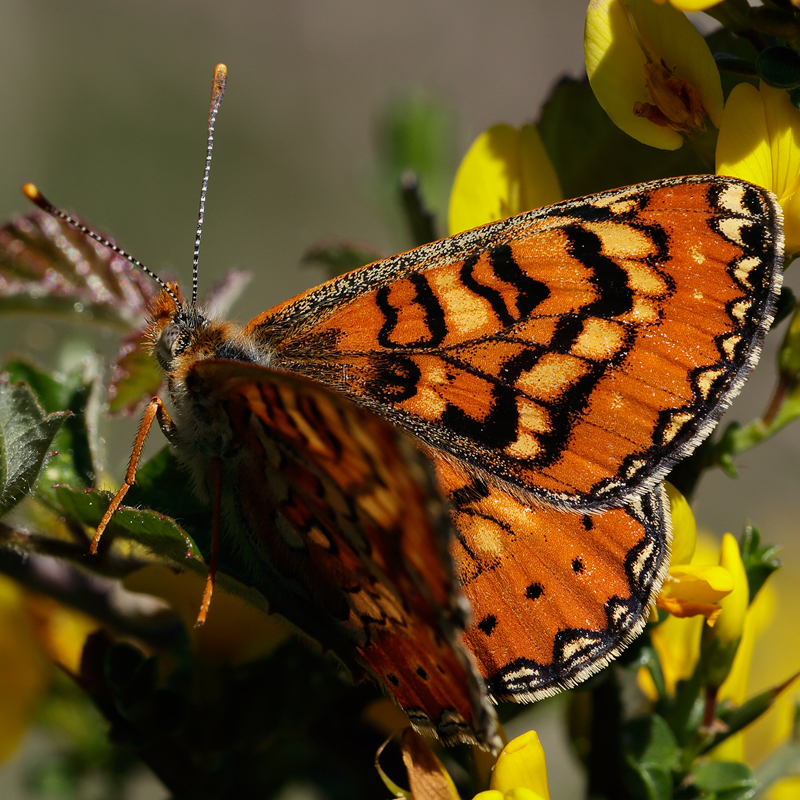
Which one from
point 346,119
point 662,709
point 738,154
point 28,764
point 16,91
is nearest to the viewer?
point 738,154

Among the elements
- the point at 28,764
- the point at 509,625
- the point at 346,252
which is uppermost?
the point at 346,252

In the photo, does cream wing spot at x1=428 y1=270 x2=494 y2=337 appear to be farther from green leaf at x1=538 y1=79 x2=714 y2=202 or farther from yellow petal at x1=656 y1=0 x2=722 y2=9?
yellow petal at x1=656 y1=0 x2=722 y2=9

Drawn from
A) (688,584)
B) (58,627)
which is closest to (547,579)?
(688,584)

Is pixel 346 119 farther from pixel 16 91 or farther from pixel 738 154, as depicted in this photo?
pixel 738 154

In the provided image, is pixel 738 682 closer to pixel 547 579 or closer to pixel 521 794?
pixel 547 579

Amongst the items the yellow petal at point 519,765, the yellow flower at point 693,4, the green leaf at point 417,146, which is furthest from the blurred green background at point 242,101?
the yellow flower at point 693,4

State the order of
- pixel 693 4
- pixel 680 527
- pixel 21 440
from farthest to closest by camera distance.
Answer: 1. pixel 680 527
2. pixel 21 440
3. pixel 693 4

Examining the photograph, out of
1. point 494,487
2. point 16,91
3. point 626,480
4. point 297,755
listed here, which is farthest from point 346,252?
point 16,91
